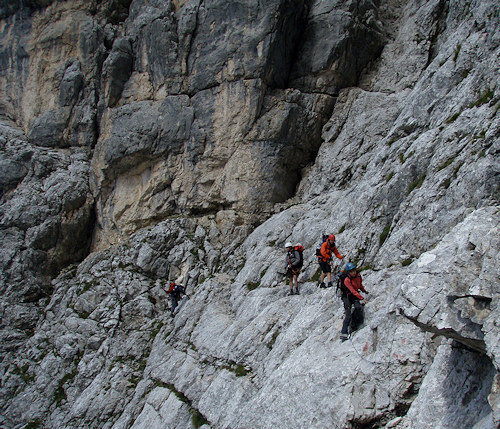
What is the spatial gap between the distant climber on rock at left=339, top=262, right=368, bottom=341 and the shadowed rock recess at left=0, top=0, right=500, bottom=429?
23.7 inches

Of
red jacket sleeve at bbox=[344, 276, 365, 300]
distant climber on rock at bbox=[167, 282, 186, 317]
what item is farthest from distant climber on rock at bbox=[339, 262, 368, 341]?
distant climber on rock at bbox=[167, 282, 186, 317]

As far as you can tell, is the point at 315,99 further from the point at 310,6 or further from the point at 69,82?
the point at 69,82

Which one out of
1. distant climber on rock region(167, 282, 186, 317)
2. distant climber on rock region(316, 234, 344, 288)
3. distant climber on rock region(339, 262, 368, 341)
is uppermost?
distant climber on rock region(316, 234, 344, 288)

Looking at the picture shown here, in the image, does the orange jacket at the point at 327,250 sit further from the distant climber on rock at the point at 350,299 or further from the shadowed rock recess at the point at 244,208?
the distant climber on rock at the point at 350,299

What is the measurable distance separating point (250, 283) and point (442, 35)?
25574 mm

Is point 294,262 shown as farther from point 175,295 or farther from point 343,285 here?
point 175,295

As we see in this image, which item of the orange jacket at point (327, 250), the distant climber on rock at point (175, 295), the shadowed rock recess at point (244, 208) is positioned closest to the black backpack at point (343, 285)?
the shadowed rock recess at point (244, 208)

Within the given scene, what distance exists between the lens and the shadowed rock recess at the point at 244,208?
34.0 feet

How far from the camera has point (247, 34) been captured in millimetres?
32406

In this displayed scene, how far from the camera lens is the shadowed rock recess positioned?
1036 centimetres

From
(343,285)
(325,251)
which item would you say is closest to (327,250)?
(325,251)

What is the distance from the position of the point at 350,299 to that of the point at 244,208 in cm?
1919

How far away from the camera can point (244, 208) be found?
101 feet

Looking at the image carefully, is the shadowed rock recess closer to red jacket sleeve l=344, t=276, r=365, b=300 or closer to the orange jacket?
red jacket sleeve l=344, t=276, r=365, b=300
